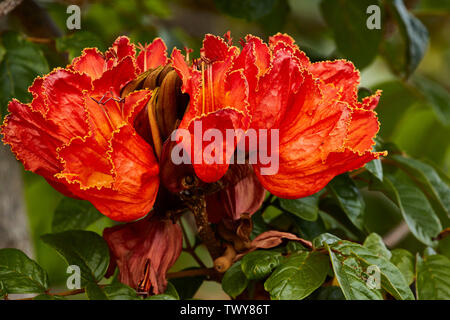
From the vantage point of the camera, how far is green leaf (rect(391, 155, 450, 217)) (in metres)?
0.46

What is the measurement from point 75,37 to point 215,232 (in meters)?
0.23

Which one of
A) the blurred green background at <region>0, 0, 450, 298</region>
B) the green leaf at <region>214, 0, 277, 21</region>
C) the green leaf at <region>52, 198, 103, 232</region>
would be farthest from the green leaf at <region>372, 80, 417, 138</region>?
the green leaf at <region>52, 198, 103, 232</region>

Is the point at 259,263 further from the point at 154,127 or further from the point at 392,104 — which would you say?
the point at 392,104

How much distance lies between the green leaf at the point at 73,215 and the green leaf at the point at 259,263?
0.60 ft

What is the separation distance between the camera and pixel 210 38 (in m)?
0.36

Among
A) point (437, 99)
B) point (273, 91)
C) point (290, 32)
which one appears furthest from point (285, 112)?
point (290, 32)

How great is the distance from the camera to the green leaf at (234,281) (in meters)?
0.34

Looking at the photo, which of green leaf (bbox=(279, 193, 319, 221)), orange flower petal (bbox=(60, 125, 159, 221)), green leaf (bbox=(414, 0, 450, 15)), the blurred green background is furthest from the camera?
green leaf (bbox=(414, 0, 450, 15))

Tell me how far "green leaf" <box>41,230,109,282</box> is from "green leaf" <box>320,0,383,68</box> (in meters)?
0.38

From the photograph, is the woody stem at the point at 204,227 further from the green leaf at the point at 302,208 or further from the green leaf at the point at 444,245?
the green leaf at the point at 444,245

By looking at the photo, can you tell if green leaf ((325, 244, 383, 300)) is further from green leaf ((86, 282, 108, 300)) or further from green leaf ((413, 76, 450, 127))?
green leaf ((413, 76, 450, 127))

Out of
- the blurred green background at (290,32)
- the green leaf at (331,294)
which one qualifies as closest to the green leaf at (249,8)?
the blurred green background at (290,32)
